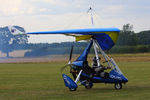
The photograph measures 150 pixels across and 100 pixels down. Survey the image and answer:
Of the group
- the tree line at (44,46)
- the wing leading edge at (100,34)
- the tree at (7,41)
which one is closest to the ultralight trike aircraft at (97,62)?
the wing leading edge at (100,34)

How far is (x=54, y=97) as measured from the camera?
1409 centimetres

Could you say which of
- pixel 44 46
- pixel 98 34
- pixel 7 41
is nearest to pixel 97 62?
pixel 98 34

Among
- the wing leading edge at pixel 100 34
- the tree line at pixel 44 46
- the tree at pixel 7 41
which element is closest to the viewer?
the wing leading edge at pixel 100 34

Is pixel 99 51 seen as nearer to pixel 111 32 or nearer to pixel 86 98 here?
pixel 111 32

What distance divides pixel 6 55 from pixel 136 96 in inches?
1311

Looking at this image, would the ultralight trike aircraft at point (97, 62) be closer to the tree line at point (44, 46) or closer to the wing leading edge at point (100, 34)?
the wing leading edge at point (100, 34)

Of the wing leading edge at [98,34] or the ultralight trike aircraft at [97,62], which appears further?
the ultralight trike aircraft at [97,62]

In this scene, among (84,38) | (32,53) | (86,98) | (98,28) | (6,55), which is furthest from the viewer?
(6,55)

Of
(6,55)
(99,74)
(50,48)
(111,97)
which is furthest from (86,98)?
(6,55)

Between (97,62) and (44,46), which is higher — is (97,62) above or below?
above

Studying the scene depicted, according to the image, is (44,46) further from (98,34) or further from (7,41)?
(98,34)

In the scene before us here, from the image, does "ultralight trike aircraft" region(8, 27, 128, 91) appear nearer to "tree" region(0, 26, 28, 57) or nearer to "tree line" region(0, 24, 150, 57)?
"tree line" region(0, 24, 150, 57)

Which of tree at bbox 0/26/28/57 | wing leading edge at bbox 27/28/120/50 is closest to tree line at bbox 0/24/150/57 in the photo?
tree at bbox 0/26/28/57

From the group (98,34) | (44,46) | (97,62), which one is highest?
(98,34)
